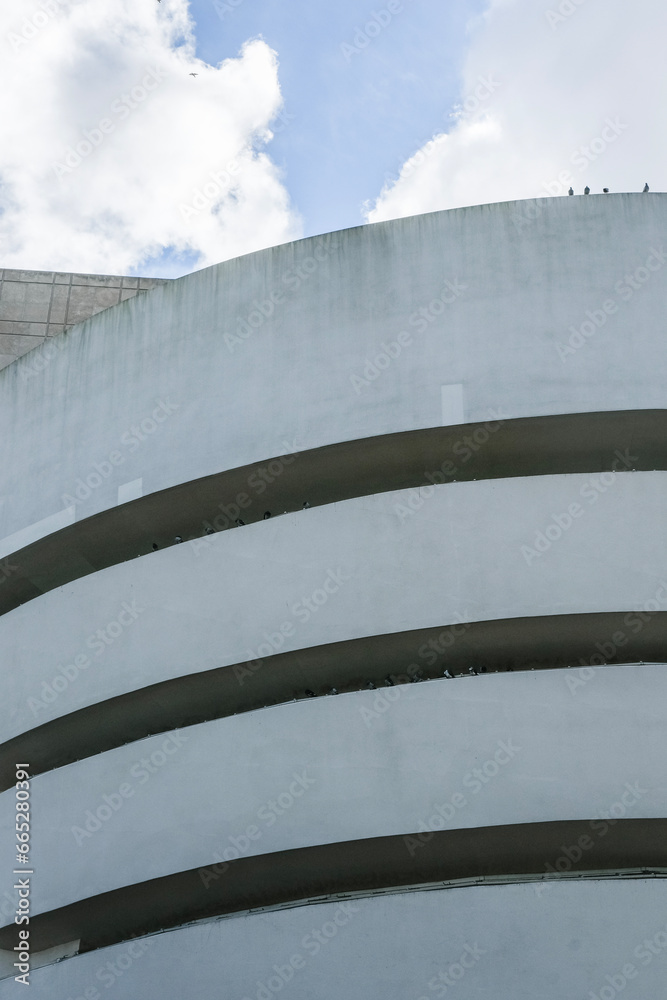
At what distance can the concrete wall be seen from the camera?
52.9 ft

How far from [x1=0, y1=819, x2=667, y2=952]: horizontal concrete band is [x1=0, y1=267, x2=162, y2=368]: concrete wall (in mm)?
8792

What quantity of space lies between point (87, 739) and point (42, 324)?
707 cm

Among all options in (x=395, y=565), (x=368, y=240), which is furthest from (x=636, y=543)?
(x=368, y=240)

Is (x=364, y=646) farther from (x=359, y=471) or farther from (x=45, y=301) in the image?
(x=45, y=301)

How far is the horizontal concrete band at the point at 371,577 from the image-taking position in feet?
34.7

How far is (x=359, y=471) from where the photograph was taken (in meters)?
12.1

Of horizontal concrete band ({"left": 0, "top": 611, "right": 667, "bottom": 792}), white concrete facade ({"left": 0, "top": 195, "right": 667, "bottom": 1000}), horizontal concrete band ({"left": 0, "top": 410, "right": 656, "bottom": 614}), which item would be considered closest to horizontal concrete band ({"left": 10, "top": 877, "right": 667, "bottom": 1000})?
white concrete facade ({"left": 0, "top": 195, "right": 667, "bottom": 1000})

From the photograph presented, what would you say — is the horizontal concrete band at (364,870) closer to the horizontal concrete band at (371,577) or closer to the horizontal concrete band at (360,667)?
the horizontal concrete band at (360,667)

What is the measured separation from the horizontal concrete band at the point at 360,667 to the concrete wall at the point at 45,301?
666 cm

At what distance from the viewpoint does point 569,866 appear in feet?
35.4

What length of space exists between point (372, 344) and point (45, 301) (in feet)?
23.9

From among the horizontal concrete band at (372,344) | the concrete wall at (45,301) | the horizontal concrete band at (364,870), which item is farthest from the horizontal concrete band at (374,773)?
the concrete wall at (45,301)

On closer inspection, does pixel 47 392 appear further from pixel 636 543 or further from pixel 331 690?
pixel 636 543

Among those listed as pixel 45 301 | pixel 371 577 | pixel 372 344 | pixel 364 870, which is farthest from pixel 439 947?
pixel 45 301
